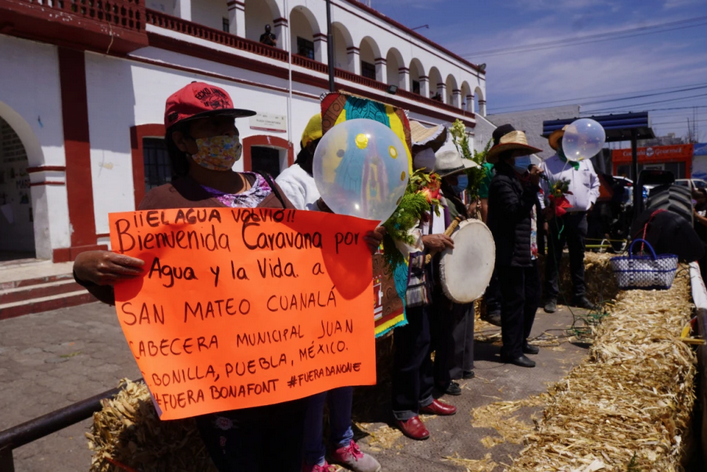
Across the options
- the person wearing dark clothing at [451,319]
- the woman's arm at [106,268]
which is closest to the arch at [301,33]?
the person wearing dark clothing at [451,319]

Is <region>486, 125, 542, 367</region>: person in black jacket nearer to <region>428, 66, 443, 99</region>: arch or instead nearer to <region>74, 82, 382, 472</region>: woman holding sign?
<region>74, 82, 382, 472</region>: woman holding sign

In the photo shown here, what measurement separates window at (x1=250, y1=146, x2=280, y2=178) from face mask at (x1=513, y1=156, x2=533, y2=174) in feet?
32.9

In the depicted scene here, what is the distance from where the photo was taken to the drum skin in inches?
138

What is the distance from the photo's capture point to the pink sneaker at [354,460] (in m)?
2.81

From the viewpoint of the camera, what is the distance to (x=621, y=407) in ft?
6.89

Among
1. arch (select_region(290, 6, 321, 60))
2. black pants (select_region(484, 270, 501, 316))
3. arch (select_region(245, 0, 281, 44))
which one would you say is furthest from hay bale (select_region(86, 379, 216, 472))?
arch (select_region(290, 6, 321, 60))

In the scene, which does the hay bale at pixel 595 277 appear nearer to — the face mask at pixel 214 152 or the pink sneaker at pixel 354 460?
the pink sneaker at pixel 354 460

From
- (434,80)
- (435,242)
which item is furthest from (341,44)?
(435,242)

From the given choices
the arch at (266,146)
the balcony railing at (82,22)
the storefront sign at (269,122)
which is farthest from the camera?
the storefront sign at (269,122)

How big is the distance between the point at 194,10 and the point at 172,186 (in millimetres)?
14179

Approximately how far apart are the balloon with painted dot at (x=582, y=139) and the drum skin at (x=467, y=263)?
9.14 feet

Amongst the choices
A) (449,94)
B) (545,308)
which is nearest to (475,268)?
(545,308)

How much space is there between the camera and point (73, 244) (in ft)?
31.5

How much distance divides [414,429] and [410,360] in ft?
1.48
